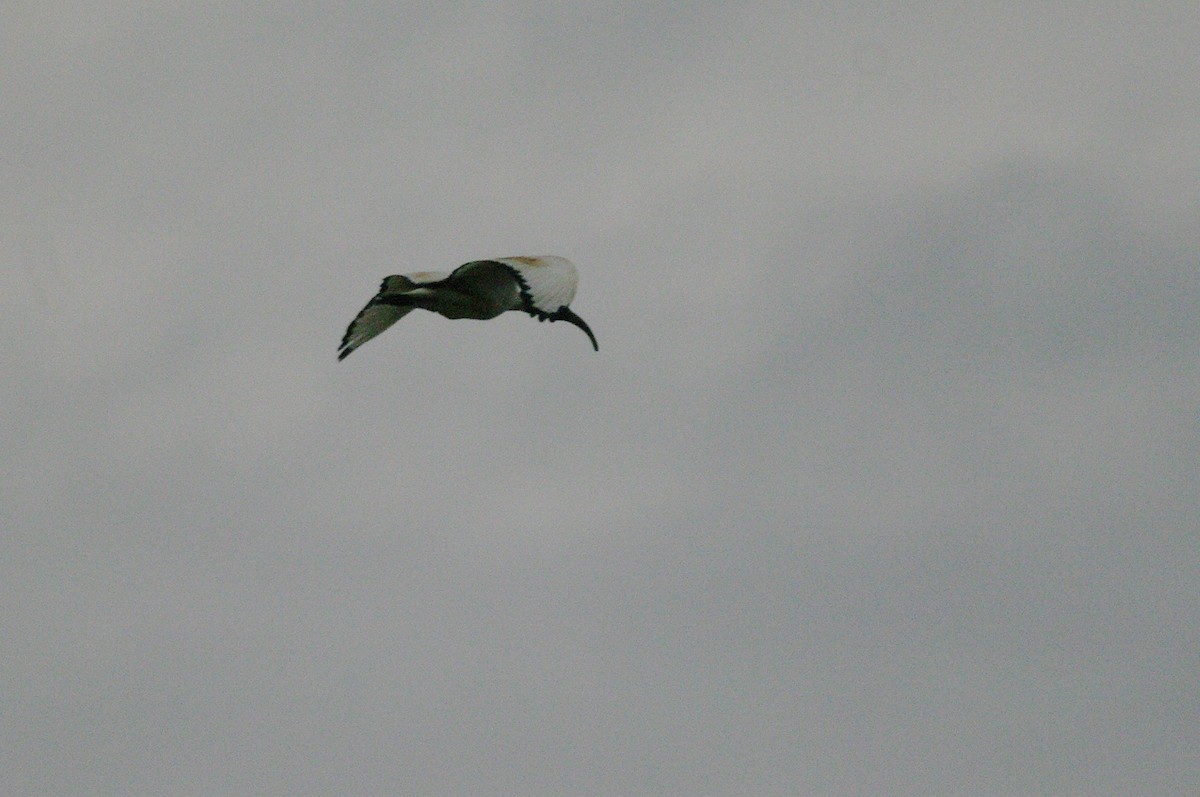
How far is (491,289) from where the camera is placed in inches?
1234

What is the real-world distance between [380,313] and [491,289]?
3.53 metres

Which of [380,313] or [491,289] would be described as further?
[380,313]

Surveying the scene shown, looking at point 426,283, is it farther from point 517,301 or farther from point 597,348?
point 597,348

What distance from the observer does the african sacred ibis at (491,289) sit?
29.8m

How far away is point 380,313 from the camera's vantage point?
34.3m

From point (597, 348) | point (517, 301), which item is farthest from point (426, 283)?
point (597, 348)

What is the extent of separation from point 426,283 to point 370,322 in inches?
123

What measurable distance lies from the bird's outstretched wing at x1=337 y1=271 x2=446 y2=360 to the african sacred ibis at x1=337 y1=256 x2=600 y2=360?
15mm

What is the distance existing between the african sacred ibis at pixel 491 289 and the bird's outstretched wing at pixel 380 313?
15 mm

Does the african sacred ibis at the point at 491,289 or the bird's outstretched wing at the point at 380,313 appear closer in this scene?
the african sacred ibis at the point at 491,289

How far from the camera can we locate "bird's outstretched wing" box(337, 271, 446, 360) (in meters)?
32.2

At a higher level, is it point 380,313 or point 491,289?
point 380,313

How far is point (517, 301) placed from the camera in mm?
31703

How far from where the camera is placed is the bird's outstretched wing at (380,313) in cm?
3219
